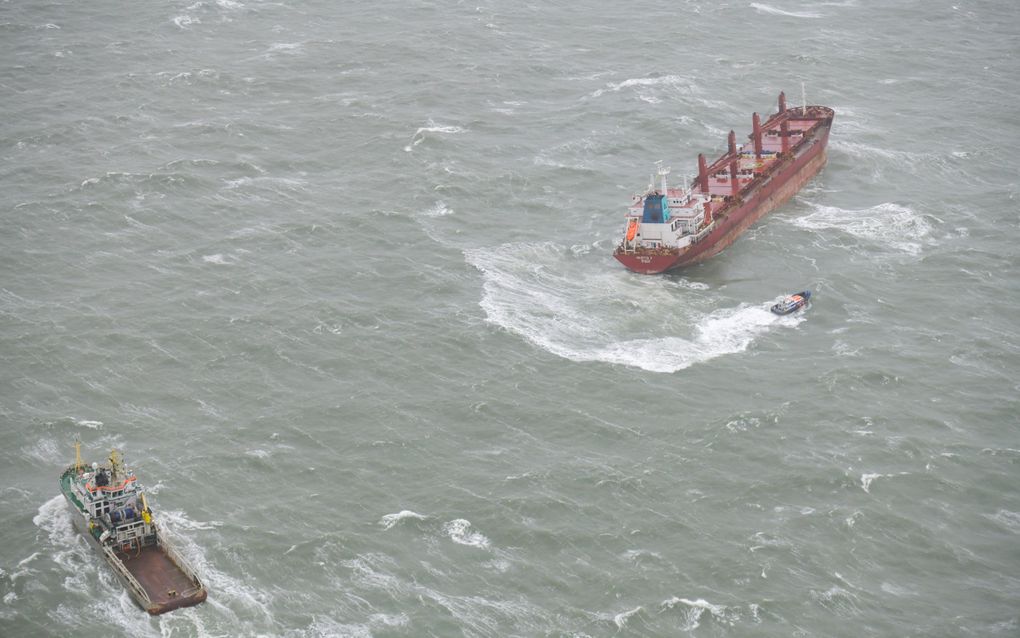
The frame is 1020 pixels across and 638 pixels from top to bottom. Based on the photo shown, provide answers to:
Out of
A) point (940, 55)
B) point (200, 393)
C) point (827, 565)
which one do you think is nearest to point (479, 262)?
point (200, 393)

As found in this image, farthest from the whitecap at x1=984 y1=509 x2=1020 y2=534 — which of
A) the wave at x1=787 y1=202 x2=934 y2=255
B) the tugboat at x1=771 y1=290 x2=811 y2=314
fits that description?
the wave at x1=787 y1=202 x2=934 y2=255

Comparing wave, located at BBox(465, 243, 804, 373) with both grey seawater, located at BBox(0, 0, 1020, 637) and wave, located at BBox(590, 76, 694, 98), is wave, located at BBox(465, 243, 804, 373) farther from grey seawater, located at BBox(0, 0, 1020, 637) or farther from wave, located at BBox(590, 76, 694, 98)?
wave, located at BBox(590, 76, 694, 98)

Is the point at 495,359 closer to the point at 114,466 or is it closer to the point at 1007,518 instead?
the point at 114,466

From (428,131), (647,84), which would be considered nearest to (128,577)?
(428,131)

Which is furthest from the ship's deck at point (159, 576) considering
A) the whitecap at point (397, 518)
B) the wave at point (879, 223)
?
the wave at point (879, 223)

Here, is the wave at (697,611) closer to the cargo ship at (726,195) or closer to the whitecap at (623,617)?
the whitecap at (623,617)

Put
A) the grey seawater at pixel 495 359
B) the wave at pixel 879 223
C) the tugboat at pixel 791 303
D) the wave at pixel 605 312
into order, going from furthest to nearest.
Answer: the wave at pixel 879 223 → the tugboat at pixel 791 303 → the wave at pixel 605 312 → the grey seawater at pixel 495 359
